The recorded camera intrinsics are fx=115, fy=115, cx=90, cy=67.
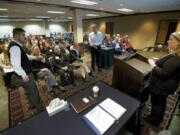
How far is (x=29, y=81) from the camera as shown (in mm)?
1985

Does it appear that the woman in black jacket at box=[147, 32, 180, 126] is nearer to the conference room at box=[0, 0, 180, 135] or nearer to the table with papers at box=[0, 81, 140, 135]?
the conference room at box=[0, 0, 180, 135]

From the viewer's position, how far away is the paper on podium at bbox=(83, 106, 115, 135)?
0.93 m

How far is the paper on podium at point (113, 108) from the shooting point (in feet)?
3.52

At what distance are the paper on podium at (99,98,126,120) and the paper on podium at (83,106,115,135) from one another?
5 cm

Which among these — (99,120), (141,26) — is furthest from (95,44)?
(141,26)

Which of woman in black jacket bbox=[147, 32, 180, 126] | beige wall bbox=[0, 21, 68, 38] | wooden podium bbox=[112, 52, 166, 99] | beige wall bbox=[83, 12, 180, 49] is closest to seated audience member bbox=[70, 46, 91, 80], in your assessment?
wooden podium bbox=[112, 52, 166, 99]

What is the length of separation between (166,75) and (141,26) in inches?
336

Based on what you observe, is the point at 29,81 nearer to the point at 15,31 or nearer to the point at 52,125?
the point at 15,31

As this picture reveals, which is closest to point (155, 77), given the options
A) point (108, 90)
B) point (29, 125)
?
point (108, 90)

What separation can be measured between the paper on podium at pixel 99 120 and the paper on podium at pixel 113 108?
1.9 inches

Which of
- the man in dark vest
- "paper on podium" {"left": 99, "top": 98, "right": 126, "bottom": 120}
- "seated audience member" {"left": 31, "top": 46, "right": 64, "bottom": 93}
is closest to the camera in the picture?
"paper on podium" {"left": 99, "top": 98, "right": 126, "bottom": 120}

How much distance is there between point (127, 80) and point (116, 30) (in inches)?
397

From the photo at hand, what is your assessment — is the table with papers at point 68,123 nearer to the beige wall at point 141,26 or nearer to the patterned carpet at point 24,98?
the patterned carpet at point 24,98

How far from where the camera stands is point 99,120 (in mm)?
1005
